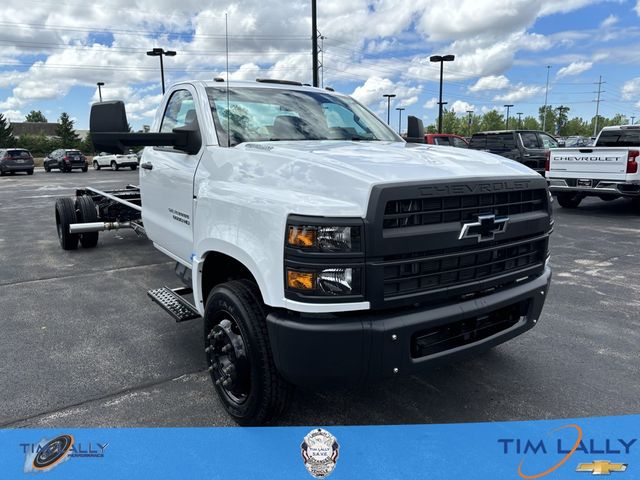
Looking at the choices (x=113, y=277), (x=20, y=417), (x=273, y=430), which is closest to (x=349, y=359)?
(x=273, y=430)

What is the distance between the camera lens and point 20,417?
307 centimetres

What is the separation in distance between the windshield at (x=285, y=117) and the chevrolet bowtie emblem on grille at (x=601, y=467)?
2.59 metres

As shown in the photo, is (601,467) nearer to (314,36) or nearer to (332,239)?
(332,239)

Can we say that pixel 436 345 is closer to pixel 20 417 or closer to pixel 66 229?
pixel 20 417

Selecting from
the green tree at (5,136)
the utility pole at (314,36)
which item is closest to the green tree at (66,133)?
the green tree at (5,136)

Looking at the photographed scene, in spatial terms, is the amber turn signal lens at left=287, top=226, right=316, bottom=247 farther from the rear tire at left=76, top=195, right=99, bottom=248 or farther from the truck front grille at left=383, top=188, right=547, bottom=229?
the rear tire at left=76, top=195, right=99, bottom=248

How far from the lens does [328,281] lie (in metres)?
2.35

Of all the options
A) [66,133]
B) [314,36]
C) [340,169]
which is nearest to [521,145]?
[314,36]

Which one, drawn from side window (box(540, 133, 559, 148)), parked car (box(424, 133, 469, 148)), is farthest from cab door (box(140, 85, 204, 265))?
parked car (box(424, 133, 469, 148))

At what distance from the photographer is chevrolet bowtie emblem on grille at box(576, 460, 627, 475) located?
2578 millimetres

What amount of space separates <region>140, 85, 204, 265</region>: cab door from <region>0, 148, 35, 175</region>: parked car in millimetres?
31324

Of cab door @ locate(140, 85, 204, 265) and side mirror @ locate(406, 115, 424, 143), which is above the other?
side mirror @ locate(406, 115, 424, 143)

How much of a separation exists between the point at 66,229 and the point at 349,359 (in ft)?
21.8

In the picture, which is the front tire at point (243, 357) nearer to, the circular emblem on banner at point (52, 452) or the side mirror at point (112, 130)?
→ the circular emblem on banner at point (52, 452)
